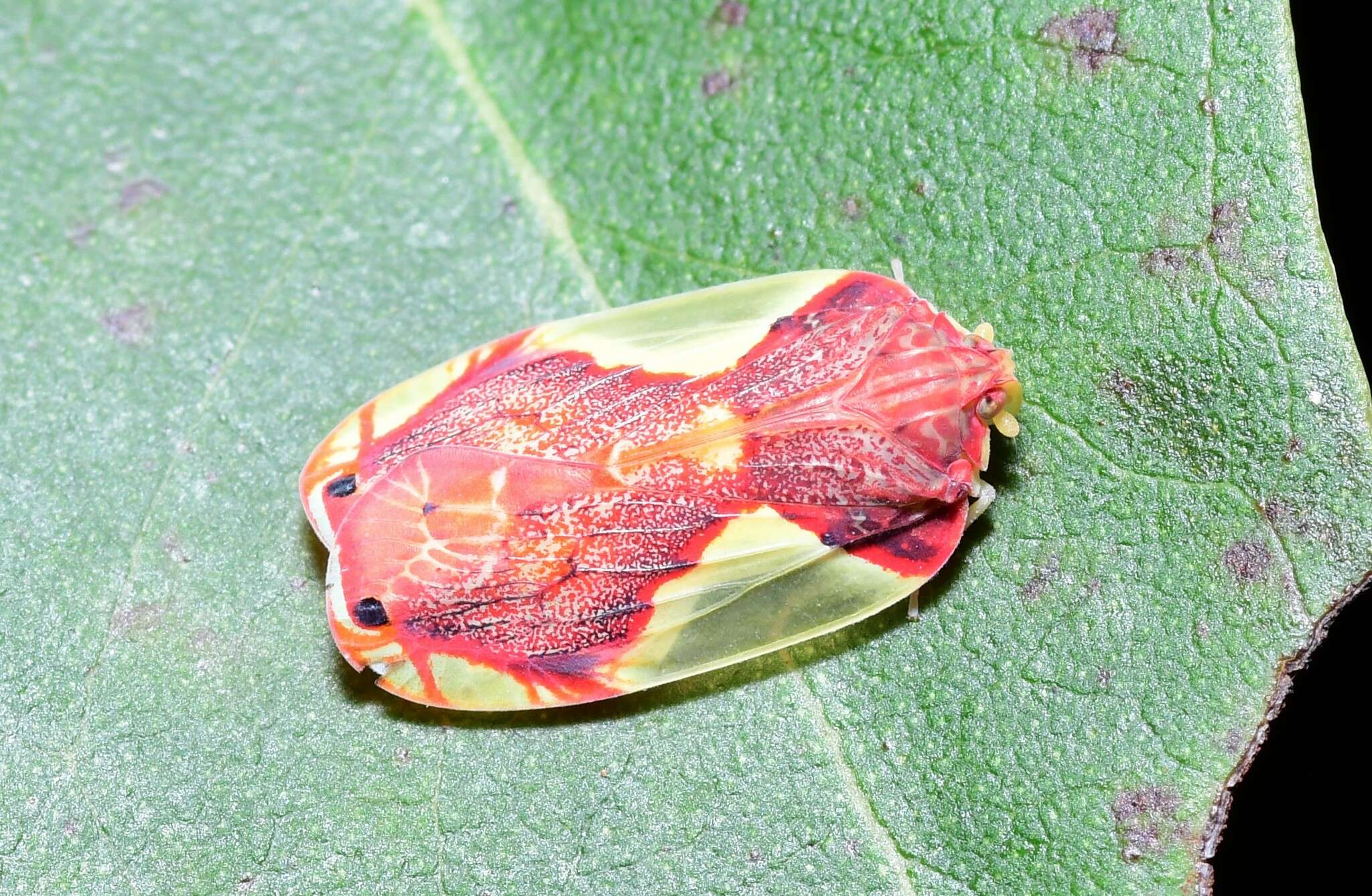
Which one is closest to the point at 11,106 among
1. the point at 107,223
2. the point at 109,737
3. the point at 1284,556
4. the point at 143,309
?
the point at 107,223

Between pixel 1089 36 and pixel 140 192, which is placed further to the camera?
pixel 140 192

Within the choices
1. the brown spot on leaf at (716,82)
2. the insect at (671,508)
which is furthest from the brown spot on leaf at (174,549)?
the brown spot on leaf at (716,82)

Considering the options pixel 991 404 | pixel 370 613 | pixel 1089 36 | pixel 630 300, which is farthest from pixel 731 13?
pixel 370 613

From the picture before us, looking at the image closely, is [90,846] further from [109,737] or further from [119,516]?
[119,516]

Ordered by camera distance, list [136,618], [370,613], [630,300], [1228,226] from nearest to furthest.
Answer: [1228,226] < [370,613] < [136,618] < [630,300]

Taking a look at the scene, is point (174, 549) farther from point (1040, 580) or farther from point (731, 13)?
point (1040, 580)

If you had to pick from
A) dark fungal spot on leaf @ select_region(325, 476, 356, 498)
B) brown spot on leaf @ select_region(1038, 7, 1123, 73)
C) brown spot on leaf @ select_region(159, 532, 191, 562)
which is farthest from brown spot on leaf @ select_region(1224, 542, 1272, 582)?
brown spot on leaf @ select_region(159, 532, 191, 562)

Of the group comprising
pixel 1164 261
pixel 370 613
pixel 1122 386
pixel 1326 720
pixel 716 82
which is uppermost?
pixel 716 82

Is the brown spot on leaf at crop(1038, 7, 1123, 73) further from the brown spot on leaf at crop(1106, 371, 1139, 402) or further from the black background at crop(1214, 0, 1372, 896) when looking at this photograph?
the brown spot on leaf at crop(1106, 371, 1139, 402)
